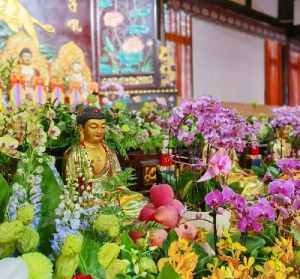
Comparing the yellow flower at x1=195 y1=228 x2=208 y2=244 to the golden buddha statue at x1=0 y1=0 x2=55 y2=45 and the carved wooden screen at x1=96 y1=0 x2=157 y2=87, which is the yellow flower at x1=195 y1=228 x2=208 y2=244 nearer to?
the golden buddha statue at x1=0 y1=0 x2=55 y2=45

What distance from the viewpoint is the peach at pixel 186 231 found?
955mm

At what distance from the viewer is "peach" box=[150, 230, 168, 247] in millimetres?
892

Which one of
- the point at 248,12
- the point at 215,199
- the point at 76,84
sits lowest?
the point at 215,199

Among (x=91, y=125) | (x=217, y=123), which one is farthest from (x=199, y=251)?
(x=91, y=125)

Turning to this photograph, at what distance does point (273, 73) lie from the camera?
859 cm

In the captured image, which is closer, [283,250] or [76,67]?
[283,250]

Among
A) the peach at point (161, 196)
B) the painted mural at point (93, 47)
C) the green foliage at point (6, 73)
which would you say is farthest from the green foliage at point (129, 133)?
the painted mural at point (93, 47)

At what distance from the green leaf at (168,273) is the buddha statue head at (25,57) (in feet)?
12.3

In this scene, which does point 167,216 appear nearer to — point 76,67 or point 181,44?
point 76,67

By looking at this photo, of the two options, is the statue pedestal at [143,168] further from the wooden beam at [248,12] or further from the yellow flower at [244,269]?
the wooden beam at [248,12]

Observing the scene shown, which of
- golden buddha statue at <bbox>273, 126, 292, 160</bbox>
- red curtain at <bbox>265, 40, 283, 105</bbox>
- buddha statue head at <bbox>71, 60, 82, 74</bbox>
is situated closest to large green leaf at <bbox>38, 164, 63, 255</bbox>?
golden buddha statue at <bbox>273, 126, 292, 160</bbox>

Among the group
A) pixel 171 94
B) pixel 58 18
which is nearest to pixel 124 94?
pixel 171 94

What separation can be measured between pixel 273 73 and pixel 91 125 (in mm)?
7218

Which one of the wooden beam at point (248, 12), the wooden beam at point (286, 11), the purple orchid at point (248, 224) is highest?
the wooden beam at point (286, 11)
